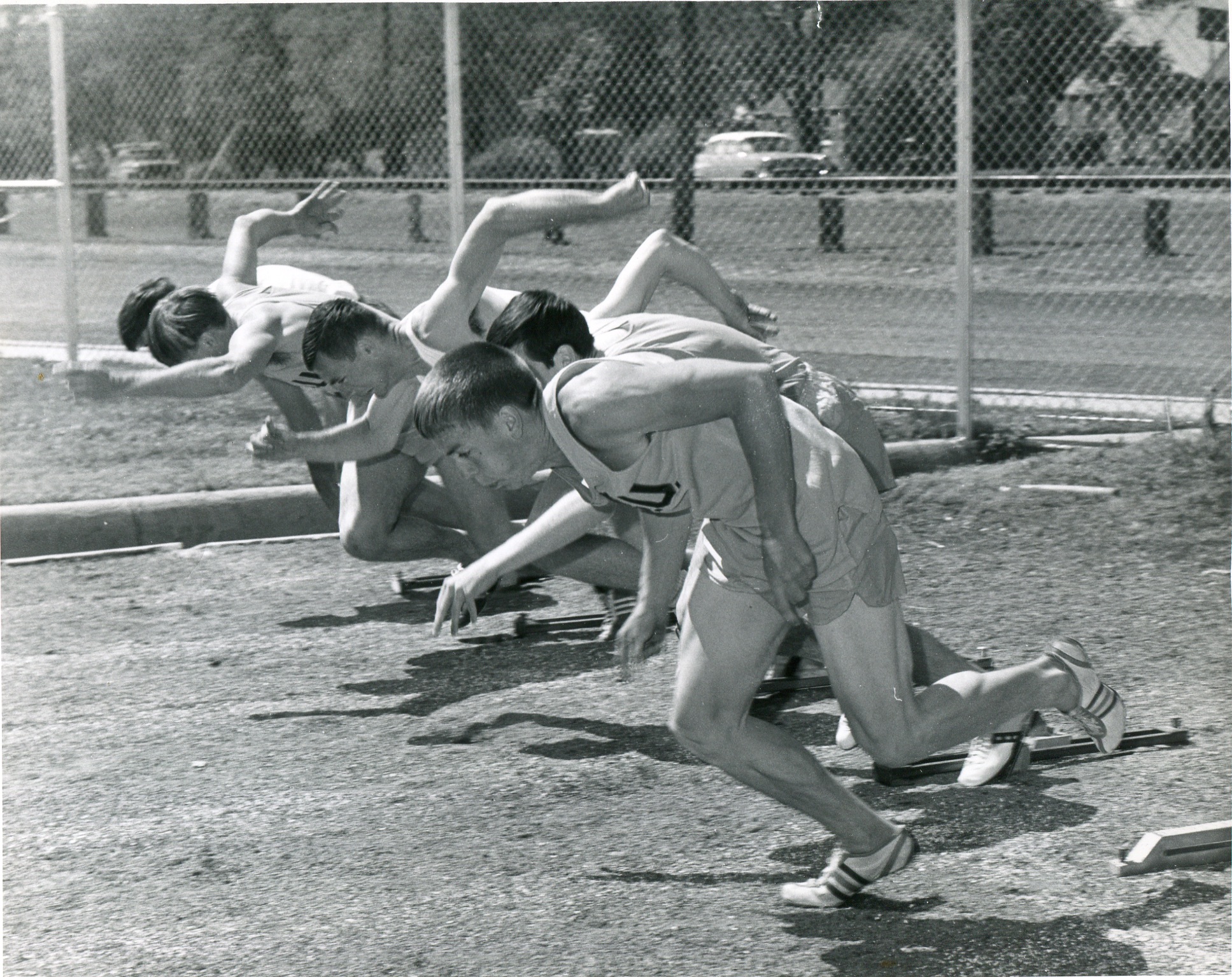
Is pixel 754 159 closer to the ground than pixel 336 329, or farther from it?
farther from it

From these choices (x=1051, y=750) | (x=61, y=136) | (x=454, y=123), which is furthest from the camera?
(x=61, y=136)

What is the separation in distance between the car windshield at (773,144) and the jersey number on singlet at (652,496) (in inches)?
296

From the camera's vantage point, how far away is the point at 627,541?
6316mm

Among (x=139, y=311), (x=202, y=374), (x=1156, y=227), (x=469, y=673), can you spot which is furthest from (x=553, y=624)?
(x=1156, y=227)

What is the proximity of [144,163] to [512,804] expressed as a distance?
10.4 meters

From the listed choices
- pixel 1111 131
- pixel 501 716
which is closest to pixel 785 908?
pixel 501 716

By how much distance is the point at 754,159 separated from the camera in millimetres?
11086

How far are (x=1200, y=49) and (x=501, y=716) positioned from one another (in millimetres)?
7659

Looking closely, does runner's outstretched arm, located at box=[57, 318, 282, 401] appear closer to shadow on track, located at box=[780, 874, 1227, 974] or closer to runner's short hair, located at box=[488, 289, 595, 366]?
runner's short hair, located at box=[488, 289, 595, 366]

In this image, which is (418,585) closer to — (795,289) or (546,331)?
(546,331)

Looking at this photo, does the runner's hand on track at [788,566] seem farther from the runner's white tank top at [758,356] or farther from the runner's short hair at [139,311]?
the runner's short hair at [139,311]

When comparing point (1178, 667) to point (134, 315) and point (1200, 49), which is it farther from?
point (1200, 49)

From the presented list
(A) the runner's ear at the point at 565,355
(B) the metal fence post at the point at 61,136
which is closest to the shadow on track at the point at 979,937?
(A) the runner's ear at the point at 565,355

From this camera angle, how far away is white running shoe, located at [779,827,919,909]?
4.00 meters
